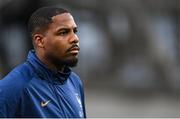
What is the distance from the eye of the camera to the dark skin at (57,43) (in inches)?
213

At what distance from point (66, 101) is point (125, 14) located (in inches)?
621

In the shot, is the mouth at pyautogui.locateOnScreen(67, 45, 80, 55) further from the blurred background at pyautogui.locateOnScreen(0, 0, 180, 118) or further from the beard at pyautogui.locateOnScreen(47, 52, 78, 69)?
the blurred background at pyautogui.locateOnScreen(0, 0, 180, 118)

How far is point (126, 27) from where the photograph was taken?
72.7 ft

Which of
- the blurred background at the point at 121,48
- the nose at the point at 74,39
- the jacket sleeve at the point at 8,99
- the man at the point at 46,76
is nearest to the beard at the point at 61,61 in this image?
the man at the point at 46,76

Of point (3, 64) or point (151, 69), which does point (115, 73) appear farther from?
point (3, 64)

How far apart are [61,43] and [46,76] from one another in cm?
23

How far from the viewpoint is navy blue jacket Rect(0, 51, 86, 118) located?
5180 mm

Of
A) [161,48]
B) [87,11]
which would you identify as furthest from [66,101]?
[87,11]

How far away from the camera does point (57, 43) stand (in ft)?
17.8

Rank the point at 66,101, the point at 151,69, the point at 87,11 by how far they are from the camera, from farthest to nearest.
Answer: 1. the point at 87,11
2. the point at 151,69
3. the point at 66,101

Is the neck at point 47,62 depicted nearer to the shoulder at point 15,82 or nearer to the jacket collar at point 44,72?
the jacket collar at point 44,72

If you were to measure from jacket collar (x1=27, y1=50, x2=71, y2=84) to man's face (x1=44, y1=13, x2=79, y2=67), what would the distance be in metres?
0.07

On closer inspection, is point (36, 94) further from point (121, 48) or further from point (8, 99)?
point (121, 48)

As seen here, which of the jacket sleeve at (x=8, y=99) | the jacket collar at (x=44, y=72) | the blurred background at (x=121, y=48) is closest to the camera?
the jacket sleeve at (x=8, y=99)
